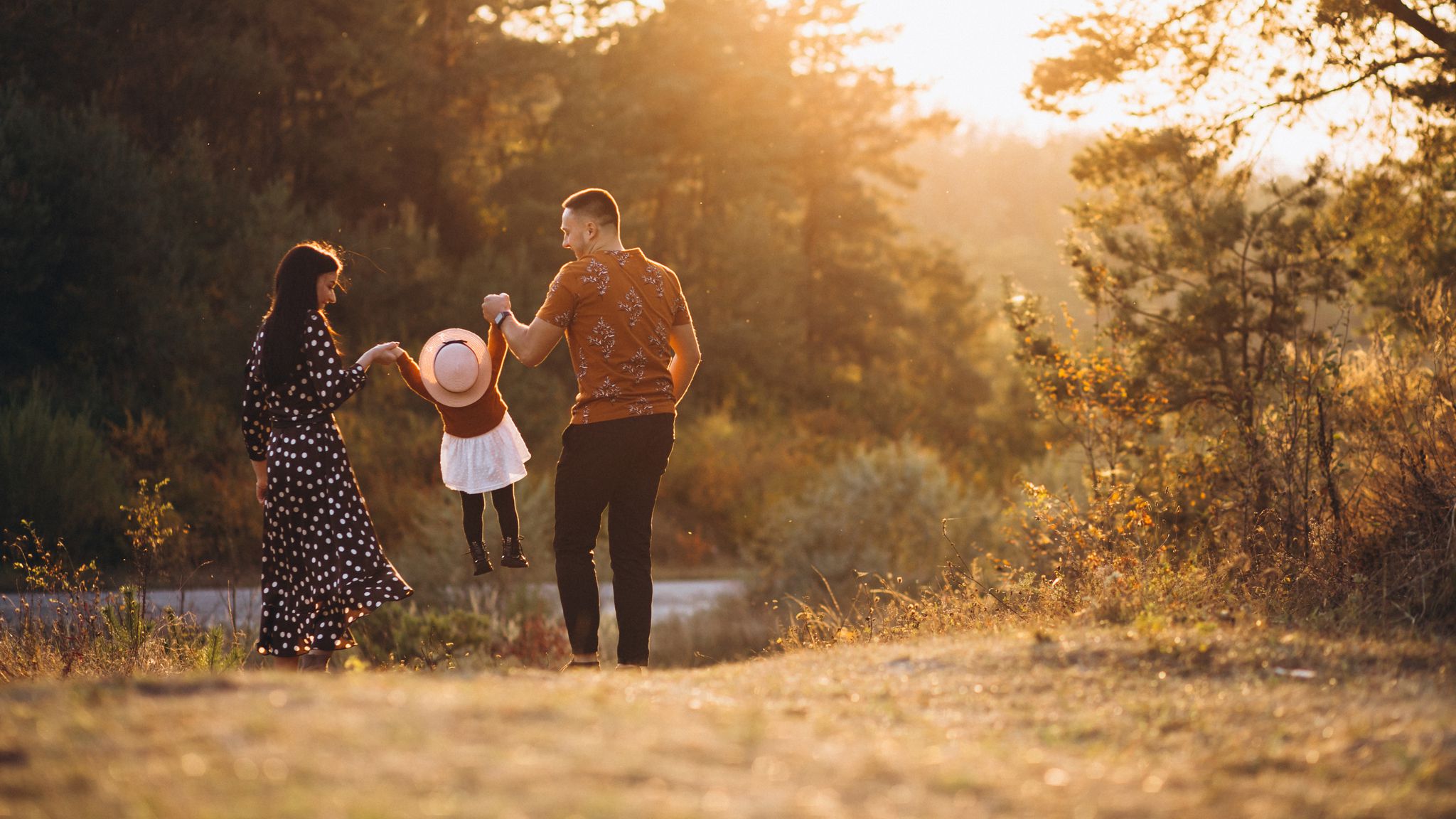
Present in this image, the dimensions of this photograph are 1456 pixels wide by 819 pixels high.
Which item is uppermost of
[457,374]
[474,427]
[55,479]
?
Result: [457,374]

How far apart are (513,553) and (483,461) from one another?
1.57 ft

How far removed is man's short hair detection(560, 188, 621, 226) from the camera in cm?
603

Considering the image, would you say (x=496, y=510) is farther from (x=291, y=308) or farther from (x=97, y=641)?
(x=97, y=641)

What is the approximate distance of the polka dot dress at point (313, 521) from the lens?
5.91 meters

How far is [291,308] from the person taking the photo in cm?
595

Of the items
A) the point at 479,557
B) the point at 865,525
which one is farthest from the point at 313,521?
the point at 865,525

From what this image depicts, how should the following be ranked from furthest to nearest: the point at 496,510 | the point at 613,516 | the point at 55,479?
the point at 55,479 < the point at 496,510 < the point at 613,516

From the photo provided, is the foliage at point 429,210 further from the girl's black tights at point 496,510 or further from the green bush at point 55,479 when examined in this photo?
the girl's black tights at point 496,510

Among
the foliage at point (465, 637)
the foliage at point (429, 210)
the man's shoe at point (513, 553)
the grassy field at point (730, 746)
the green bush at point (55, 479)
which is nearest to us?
the grassy field at point (730, 746)

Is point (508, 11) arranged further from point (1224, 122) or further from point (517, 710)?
point (517, 710)

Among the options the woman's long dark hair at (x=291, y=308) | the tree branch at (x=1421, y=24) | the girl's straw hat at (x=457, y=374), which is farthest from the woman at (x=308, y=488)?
the tree branch at (x=1421, y=24)

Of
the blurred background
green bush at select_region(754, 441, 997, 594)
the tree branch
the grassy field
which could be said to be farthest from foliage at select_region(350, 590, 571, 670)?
the tree branch

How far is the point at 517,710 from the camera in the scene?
3.28 metres

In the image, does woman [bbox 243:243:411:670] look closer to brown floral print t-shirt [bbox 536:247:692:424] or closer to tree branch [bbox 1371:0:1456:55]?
brown floral print t-shirt [bbox 536:247:692:424]
